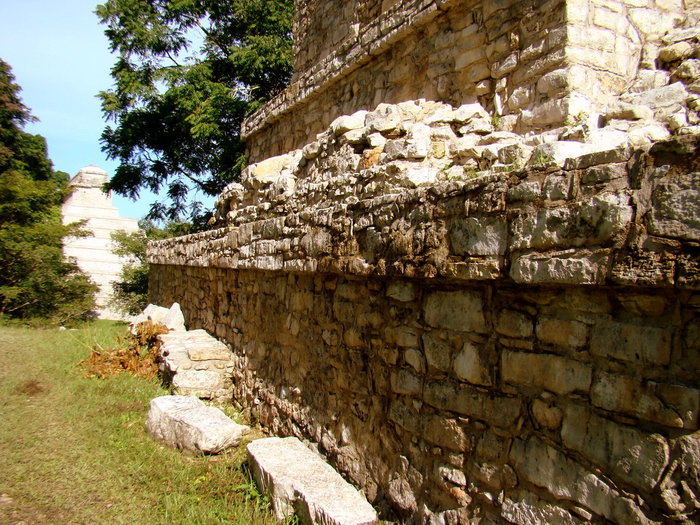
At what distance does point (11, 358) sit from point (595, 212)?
8.91 metres

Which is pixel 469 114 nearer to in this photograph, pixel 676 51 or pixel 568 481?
pixel 676 51

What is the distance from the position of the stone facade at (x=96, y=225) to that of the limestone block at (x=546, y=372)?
18.7 meters

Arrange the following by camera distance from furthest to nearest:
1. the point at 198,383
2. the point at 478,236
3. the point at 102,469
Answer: the point at 198,383, the point at 102,469, the point at 478,236

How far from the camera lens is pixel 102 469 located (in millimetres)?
4070

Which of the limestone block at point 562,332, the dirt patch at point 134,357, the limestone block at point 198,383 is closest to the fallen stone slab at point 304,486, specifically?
the limestone block at point 562,332

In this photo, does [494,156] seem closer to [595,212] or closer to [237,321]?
[595,212]

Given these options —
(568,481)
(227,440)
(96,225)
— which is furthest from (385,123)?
(96,225)

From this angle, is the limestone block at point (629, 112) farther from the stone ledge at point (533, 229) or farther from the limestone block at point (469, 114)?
the stone ledge at point (533, 229)

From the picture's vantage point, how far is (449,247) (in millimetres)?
2625

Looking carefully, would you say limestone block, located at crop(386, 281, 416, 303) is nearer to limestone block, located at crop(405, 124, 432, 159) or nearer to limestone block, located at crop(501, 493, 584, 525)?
limestone block, located at crop(405, 124, 432, 159)

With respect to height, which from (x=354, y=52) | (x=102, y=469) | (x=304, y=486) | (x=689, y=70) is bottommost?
(x=102, y=469)

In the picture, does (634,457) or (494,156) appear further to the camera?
(494,156)

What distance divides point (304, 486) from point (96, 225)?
19342mm

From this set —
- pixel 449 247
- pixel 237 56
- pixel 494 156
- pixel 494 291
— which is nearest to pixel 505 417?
pixel 494 291
